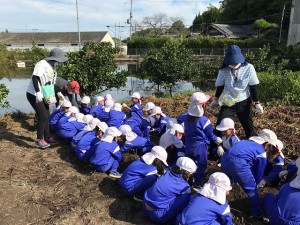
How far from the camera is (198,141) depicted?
4516 mm

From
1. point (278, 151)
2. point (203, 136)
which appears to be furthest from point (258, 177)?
point (203, 136)

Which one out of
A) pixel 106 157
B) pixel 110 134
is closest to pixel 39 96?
pixel 110 134

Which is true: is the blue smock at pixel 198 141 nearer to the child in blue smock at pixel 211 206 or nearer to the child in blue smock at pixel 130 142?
the child in blue smock at pixel 130 142

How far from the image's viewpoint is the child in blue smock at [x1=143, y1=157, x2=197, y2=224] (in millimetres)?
3494

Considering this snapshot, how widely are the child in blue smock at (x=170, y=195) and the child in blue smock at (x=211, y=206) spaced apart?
372 mm

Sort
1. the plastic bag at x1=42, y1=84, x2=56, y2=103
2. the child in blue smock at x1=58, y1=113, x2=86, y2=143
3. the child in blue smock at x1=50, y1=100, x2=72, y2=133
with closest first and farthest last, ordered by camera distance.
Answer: the plastic bag at x1=42, y1=84, x2=56, y2=103
the child in blue smock at x1=58, y1=113, x2=86, y2=143
the child in blue smock at x1=50, y1=100, x2=72, y2=133

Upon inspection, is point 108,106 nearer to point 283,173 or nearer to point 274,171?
point 274,171

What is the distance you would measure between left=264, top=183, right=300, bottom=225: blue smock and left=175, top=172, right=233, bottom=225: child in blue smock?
466 mm

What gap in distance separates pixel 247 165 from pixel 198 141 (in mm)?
947

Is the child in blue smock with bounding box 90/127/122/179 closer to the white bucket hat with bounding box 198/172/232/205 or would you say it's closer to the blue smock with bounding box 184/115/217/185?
the blue smock with bounding box 184/115/217/185

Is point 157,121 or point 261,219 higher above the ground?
point 157,121

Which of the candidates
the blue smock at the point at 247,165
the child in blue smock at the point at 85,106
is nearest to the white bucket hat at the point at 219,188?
the blue smock at the point at 247,165

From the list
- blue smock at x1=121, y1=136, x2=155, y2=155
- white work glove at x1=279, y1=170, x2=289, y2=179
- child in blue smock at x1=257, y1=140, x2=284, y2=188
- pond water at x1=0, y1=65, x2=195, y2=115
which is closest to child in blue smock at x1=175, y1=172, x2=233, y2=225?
child in blue smock at x1=257, y1=140, x2=284, y2=188

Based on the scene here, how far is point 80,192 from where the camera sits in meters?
4.48
